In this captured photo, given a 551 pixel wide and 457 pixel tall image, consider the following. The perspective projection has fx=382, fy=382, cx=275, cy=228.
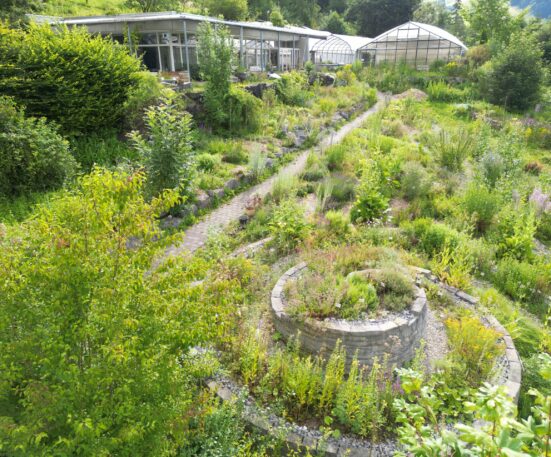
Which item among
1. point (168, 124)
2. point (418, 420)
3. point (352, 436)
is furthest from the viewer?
point (168, 124)

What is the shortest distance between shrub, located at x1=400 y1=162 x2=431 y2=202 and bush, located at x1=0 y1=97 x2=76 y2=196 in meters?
6.50

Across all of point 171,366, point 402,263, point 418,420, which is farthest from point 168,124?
point 418,420

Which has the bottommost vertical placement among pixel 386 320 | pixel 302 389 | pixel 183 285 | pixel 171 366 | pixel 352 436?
pixel 352 436

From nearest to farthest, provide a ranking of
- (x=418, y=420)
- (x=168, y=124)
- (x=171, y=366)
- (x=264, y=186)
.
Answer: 1. (x=418, y=420)
2. (x=171, y=366)
3. (x=168, y=124)
4. (x=264, y=186)

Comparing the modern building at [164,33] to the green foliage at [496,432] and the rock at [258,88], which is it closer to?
the rock at [258,88]

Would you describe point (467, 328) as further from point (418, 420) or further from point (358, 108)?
point (358, 108)

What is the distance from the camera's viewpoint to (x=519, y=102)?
57.3 ft

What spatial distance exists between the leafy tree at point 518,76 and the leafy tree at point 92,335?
19.6m

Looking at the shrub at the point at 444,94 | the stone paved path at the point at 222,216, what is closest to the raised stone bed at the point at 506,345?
the stone paved path at the point at 222,216

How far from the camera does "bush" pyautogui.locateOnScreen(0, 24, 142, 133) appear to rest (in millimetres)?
7730

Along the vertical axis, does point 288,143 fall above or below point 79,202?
below

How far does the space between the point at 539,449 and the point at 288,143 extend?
1054 centimetres

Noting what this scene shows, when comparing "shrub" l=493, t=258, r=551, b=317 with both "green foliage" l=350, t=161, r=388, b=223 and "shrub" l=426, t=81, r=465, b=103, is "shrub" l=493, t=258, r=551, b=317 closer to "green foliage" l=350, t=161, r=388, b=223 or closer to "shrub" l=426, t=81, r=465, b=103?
"green foliage" l=350, t=161, r=388, b=223

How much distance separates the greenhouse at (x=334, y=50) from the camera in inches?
1083
